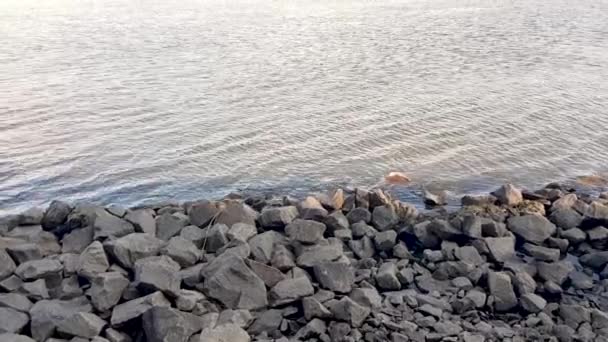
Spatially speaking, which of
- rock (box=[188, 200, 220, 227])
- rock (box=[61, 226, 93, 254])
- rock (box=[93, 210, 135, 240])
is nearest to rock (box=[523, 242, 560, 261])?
rock (box=[188, 200, 220, 227])

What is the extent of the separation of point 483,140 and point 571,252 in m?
6.26

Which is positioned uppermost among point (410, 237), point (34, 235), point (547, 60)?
point (34, 235)

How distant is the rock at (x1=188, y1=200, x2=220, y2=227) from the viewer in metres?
9.53

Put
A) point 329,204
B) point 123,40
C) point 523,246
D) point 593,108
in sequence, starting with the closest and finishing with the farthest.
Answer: point 523,246 → point 329,204 → point 593,108 → point 123,40

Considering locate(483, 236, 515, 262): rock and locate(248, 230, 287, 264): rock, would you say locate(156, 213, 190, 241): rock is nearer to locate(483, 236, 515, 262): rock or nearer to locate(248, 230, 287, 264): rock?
locate(248, 230, 287, 264): rock

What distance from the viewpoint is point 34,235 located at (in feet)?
30.3

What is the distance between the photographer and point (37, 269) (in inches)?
314

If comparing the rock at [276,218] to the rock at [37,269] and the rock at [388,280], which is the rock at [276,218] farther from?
the rock at [37,269]

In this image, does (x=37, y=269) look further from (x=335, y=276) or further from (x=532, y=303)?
(x=532, y=303)

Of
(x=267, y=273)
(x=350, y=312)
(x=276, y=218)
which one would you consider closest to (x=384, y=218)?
(x=276, y=218)

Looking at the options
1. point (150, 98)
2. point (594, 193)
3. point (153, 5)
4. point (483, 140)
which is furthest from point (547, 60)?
point (153, 5)

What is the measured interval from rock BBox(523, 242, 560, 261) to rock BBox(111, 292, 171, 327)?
492 cm

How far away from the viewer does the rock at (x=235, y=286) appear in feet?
24.4

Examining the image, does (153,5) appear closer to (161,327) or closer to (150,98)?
(150,98)
